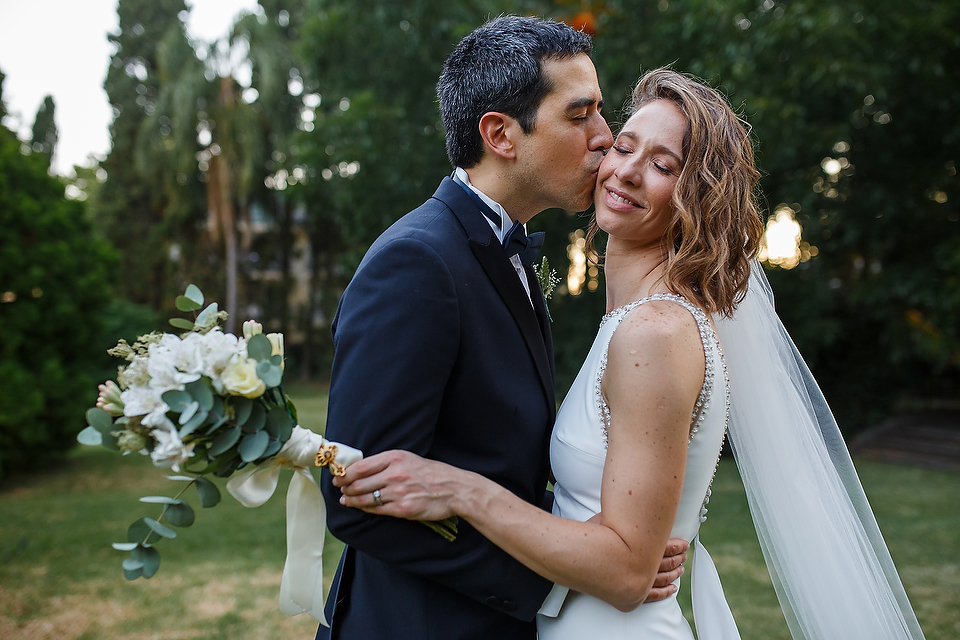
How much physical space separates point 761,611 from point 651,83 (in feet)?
18.0

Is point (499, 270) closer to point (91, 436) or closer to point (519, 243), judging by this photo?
point (519, 243)

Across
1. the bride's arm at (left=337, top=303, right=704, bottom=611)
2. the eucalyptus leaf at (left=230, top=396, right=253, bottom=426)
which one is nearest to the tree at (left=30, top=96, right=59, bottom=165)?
the eucalyptus leaf at (left=230, top=396, right=253, bottom=426)

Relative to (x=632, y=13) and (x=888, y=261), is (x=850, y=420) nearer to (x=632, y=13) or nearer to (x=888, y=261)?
(x=888, y=261)

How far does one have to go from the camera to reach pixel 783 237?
12.5 metres

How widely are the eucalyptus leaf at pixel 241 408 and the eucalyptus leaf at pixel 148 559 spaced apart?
365 mm

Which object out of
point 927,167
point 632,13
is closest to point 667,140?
point 632,13

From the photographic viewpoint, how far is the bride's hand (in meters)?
1.64

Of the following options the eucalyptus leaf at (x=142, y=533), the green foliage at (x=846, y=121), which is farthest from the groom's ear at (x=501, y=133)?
the green foliage at (x=846, y=121)

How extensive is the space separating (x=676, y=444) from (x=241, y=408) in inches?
40.8

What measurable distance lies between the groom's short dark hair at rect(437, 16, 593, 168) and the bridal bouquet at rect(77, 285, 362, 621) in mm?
998

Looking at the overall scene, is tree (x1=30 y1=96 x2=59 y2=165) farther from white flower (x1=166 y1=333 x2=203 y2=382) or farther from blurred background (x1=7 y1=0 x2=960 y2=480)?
white flower (x1=166 y1=333 x2=203 y2=382)

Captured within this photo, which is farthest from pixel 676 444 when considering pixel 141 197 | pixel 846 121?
pixel 141 197

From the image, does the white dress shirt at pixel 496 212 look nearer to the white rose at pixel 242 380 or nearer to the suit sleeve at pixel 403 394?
the suit sleeve at pixel 403 394

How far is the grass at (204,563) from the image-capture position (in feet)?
19.2
